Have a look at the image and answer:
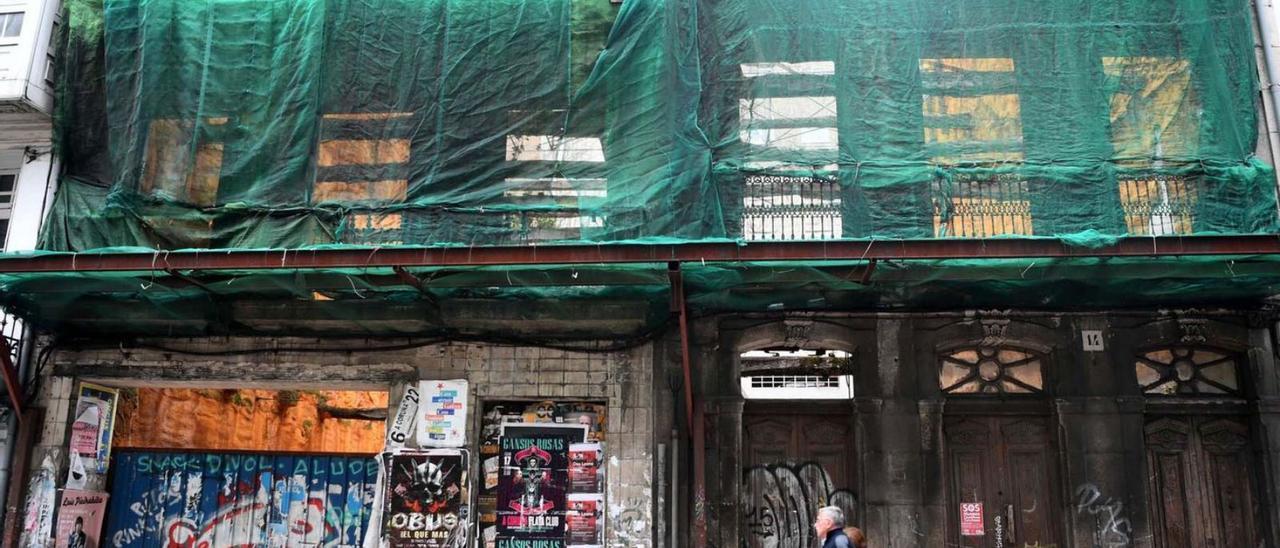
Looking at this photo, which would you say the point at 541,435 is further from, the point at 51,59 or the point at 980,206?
the point at 51,59

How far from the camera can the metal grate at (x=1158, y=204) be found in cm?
1012

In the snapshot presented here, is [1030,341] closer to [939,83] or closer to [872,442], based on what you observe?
[872,442]

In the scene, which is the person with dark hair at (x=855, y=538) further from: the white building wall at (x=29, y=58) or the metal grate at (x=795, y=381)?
the white building wall at (x=29, y=58)

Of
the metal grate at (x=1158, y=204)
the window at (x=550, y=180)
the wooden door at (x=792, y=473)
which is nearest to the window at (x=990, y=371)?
the wooden door at (x=792, y=473)

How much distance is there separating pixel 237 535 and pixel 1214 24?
13362 millimetres

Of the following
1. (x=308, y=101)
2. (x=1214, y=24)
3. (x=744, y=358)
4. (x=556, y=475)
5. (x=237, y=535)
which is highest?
(x=1214, y=24)

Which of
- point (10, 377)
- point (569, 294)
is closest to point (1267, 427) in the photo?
point (569, 294)

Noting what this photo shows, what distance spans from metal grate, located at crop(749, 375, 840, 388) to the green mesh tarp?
1.90 metres

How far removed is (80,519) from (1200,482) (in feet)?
43.7

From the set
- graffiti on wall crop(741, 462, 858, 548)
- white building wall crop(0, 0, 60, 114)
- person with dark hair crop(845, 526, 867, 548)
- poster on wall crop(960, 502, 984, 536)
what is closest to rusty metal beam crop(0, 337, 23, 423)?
white building wall crop(0, 0, 60, 114)

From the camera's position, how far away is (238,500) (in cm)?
1159

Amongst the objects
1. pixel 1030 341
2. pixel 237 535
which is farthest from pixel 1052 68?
pixel 237 535

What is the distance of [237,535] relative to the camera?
37.6 feet

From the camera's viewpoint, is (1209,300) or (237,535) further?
(237,535)
